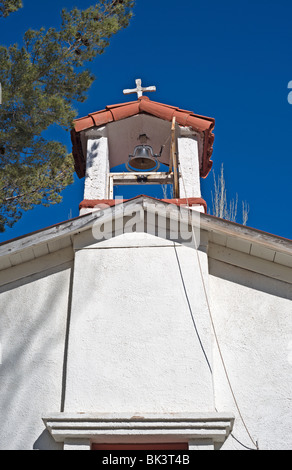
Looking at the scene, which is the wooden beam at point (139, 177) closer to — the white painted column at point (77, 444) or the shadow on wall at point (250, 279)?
the shadow on wall at point (250, 279)

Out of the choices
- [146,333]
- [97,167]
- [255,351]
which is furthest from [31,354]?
[97,167]

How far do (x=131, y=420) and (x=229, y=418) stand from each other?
34.6 inches

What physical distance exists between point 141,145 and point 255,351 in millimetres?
3906

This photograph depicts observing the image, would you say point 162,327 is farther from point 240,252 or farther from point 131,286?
point 240,252

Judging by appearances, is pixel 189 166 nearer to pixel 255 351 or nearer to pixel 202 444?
pixel 255 351

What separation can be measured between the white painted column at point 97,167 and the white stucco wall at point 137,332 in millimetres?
1484

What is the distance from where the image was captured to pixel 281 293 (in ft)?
20.4

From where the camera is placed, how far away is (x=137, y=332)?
19.5ft

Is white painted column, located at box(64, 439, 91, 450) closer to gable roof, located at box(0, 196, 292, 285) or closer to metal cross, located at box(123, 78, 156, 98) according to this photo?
gable roof, located at box(0, 196, 292, 285)

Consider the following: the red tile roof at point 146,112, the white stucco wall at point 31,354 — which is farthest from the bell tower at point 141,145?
the white stucco wall at point 31,354

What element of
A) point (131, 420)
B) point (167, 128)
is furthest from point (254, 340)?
point (167, 128)

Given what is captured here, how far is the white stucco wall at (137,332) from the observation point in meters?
5.59

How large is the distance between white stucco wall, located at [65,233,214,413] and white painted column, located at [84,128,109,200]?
1484 millimetres

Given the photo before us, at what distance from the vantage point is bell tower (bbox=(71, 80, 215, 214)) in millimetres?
8133
